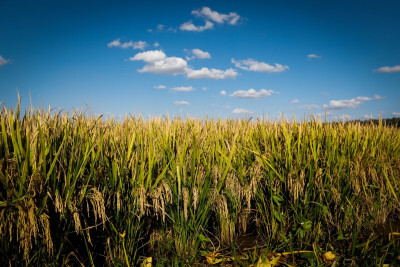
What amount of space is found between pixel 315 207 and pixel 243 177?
31.9 inches

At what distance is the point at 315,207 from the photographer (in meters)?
2.84

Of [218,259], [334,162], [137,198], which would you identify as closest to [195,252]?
[218,259]

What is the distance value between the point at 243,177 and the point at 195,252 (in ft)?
3.34

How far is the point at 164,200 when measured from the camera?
2.53 m

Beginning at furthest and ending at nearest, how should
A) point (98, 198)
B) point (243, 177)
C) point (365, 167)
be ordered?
point (365, 167), point (243, 177), point (98, 198)

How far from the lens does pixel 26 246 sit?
1798 millimetres

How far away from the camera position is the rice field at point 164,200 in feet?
6.51

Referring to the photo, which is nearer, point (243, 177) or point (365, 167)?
point (243, 177)

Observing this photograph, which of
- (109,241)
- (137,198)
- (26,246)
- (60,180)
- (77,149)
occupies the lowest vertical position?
(109,241)

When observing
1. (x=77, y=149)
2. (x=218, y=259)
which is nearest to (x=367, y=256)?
(x=218, y=259)

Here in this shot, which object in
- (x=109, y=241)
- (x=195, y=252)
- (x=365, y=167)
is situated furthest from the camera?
(x=365, y=167)

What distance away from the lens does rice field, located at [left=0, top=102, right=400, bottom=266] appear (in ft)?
6.51

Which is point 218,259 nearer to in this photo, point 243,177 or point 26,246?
point 243,177

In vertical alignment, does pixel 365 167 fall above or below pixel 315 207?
above
